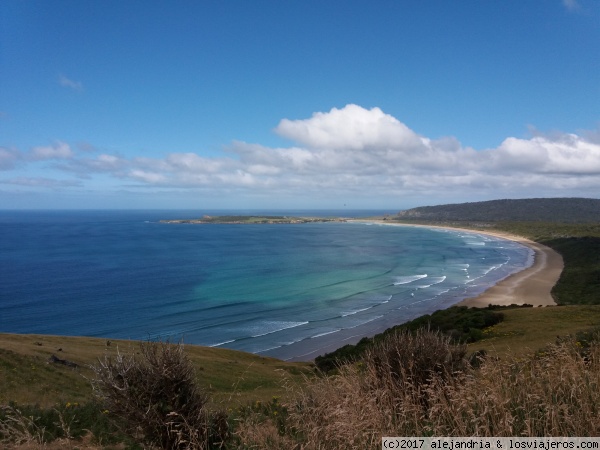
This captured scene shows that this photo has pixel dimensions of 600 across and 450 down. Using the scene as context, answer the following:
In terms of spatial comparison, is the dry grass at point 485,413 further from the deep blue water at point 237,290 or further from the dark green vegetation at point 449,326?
the deep blue water at point 237,290

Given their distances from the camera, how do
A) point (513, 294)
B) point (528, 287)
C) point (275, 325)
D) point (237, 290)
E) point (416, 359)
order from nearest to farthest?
point (416, 359) < point (275, 325) < point (513, 294) < point (528, 287) < point (237, 290)

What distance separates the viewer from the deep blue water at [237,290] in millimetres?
34219

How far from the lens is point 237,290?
4978 cm

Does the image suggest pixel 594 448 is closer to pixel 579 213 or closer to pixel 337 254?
pixel 337 254

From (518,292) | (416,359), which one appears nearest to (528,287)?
(518,292)

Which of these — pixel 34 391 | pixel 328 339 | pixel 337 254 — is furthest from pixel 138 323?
pixel 337 254

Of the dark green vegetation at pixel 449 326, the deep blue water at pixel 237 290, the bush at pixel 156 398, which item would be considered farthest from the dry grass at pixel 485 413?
the deep blue water at pixel 237 290

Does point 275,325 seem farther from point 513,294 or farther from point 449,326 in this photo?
point 513,294

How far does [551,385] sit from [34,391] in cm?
1496

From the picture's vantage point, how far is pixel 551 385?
13.2 ft

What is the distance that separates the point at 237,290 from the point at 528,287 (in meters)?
34.4

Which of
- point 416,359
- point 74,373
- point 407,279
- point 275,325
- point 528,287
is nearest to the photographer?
point 416,359

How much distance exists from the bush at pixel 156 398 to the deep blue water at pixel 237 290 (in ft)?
80.7

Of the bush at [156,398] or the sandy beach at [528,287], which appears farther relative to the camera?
the sandy beach at [528,287]
